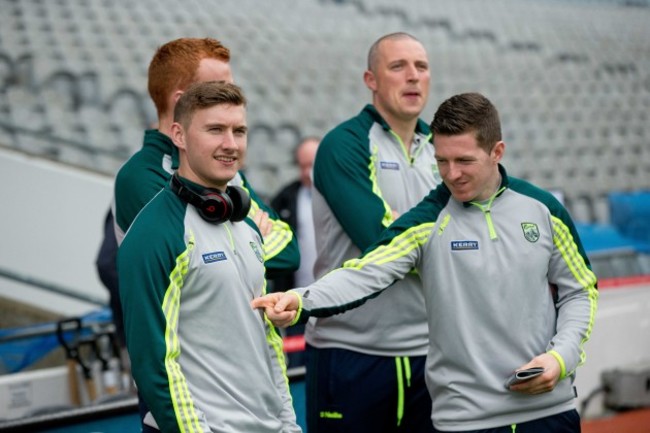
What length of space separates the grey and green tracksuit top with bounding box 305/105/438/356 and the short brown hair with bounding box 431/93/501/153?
494 millimetres

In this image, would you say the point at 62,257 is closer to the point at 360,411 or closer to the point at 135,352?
the point at 360,411

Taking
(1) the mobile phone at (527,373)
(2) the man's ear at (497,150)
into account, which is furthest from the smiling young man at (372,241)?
(1) the mobile phone at (527,373)

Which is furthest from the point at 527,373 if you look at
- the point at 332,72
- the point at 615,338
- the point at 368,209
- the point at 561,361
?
the point at 332,72

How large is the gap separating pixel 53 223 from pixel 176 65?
4930mm

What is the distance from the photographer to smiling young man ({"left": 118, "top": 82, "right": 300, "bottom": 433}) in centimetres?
214

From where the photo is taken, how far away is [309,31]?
13.5 meters

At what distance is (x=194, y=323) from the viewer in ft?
7.35

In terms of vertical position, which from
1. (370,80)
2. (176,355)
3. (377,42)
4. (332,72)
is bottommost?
(176,355)

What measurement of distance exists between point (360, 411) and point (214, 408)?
100cm

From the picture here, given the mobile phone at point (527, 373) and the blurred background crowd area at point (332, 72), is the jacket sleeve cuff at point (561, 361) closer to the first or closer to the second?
the mobile phone at point (527, 373)

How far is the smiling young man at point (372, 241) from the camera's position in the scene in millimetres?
3121

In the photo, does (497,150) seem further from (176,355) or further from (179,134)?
(176,355)

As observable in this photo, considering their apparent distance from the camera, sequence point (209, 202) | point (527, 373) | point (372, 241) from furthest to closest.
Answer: point (372, 241)
point (527, 373)
point (209, 202)

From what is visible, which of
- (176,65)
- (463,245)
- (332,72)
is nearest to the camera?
(463,245)
